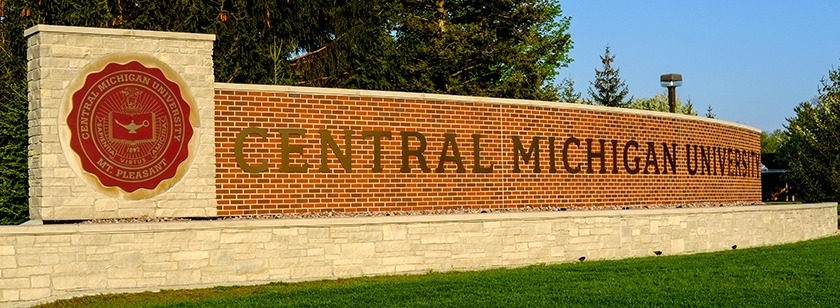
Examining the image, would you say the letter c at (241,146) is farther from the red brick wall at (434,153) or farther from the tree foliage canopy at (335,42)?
the tree foliage canopy at (335,42)

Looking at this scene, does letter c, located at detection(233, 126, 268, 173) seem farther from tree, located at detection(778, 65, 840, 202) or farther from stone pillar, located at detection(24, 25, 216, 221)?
tree, located at detection(778, 65, 840, 202)

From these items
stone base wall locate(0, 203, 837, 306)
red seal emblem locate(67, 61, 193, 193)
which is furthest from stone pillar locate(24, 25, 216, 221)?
stone base wall locate(0, 203, 837, 306)

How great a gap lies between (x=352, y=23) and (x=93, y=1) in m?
10.2

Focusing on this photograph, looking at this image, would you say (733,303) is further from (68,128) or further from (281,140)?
(68,128)

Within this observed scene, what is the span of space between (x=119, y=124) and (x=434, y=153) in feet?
19.4

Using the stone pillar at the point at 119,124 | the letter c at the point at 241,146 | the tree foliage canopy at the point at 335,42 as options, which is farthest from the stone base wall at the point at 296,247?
the tree foliage canopy at the point at 335,42

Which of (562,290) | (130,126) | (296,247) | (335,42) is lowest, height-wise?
(562,290)

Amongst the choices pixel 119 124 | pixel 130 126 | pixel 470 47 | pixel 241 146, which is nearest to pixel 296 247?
pixel 241 146

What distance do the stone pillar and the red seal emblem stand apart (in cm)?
1

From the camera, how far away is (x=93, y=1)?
102ft

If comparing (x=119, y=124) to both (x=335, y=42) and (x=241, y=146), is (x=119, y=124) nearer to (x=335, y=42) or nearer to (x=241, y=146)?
(x=241, y=146)

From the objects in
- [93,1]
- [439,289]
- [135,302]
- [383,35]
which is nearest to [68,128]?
[135,302]

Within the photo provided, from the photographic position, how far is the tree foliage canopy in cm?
2903

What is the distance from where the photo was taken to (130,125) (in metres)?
17.5
